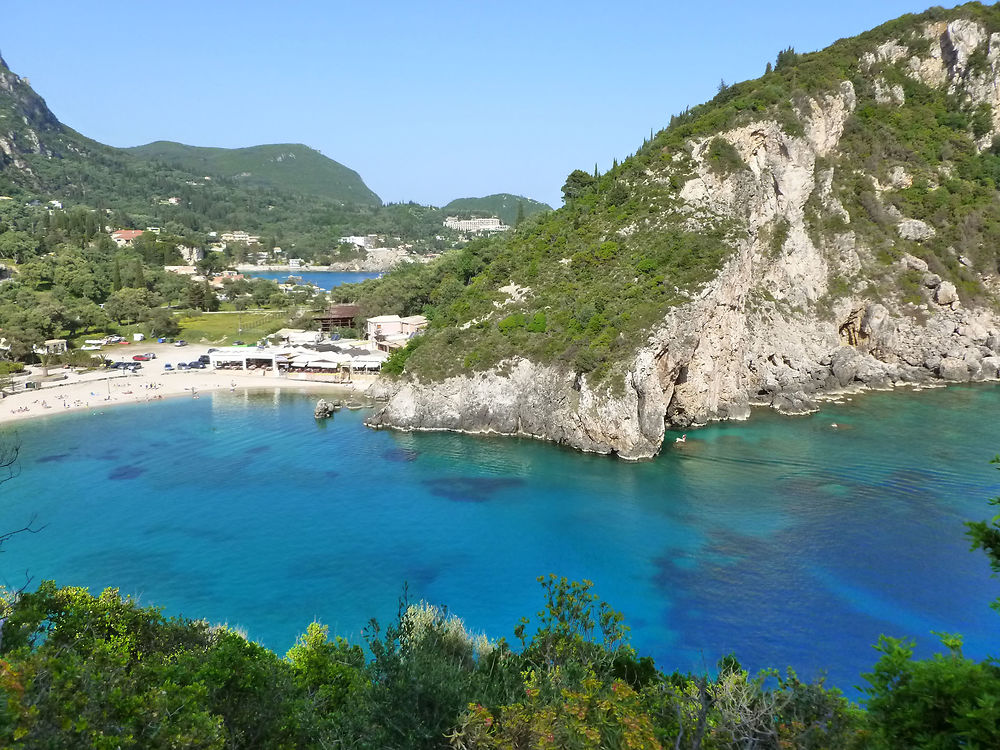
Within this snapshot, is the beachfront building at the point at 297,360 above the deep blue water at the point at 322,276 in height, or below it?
below

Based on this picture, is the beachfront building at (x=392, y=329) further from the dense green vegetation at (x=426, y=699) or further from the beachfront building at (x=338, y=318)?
the dense green vegetation at (x=426, y=699)

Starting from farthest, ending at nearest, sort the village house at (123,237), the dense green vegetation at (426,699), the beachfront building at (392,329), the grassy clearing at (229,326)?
the village house at (123,237)
the grassy clearing at (229,326)
the beachfront building at (392,329)
the dense green vegetation at (426,699)

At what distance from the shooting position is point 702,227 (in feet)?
164

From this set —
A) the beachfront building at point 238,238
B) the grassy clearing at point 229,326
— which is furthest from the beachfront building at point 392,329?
the beachfront building at point 238,238

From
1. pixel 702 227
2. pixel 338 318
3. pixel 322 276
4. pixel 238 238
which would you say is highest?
pixel 238 238

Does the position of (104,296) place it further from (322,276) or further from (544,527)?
(544,527)

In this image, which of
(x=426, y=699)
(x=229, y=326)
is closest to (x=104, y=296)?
(x=229, y=326)

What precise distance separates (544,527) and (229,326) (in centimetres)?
6716

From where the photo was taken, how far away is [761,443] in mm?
41125

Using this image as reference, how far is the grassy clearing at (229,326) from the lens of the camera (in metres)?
77.9

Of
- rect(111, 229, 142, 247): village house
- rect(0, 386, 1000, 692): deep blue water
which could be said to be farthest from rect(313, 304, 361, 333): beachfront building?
rect(111, 229, 142, 247): village house

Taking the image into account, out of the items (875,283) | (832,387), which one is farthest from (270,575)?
(875,283)

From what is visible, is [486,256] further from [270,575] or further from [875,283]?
[270,575]

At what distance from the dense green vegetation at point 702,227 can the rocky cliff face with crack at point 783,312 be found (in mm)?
416
